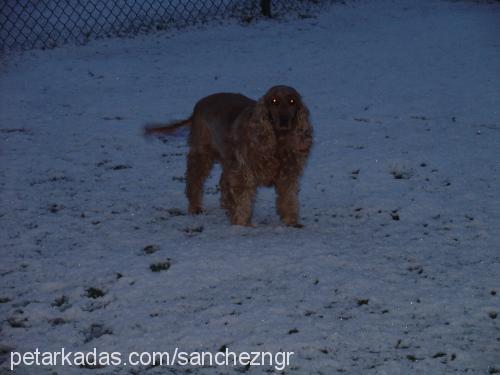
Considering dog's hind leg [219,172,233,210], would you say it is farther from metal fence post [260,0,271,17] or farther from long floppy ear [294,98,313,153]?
metal fence post [260,0,271,17]

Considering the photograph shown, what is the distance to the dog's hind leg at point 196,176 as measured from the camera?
5480 mm

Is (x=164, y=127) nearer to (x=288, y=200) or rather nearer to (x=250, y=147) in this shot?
(x=250, y=147)

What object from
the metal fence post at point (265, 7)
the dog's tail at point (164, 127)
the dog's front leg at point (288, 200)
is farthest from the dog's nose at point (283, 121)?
the metal fence post at point (265, 7)

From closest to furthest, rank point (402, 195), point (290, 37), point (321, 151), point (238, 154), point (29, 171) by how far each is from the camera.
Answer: point (238, 154) → point (402, 195) → point (29, 171) → point (321, 151) → point (290, 37)

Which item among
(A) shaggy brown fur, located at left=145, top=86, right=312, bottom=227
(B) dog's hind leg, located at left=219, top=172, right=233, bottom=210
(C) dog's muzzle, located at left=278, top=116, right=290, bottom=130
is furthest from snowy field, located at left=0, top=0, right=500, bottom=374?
(C) dog's muzzle, located at left=278, top=116, right=290, bottom=130

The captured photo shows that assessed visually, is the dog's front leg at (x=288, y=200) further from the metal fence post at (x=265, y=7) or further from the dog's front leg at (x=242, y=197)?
the metal fence post at (x=265, y=7)

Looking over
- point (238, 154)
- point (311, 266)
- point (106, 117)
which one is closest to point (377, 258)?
point (311, 266)

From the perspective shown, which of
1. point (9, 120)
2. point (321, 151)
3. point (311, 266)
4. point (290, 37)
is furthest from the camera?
point (290, 37)

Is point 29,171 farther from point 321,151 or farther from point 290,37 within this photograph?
point 290,37

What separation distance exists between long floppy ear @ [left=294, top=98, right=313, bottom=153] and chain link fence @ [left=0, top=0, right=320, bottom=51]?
23.2 feet

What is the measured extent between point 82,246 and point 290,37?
25.8ft

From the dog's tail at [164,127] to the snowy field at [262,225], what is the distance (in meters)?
0.17

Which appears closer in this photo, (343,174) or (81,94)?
(343,174)

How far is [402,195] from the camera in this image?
567 cm
